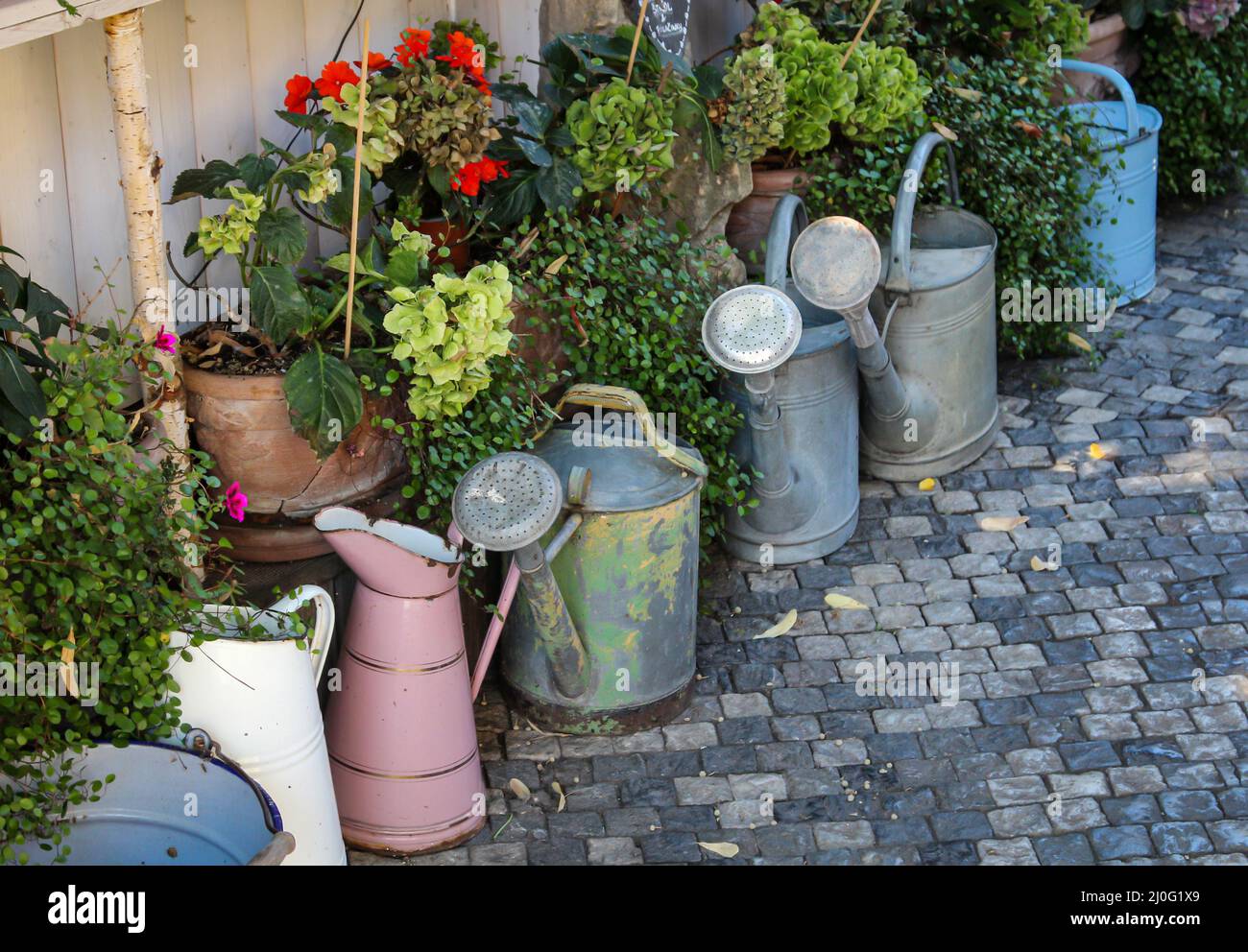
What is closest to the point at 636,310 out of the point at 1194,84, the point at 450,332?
the point at 450,332

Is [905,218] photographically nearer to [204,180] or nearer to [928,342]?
[928,342]

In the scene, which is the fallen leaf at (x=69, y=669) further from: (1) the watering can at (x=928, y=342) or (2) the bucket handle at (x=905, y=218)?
(2) the bucket handle at (x=905, y=218)

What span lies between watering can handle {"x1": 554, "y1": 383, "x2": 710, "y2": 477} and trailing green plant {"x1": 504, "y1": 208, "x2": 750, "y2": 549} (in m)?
0.22

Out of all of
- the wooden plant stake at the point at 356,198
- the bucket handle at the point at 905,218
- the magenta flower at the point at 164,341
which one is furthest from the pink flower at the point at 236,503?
the bucket handle at the point at 905,218

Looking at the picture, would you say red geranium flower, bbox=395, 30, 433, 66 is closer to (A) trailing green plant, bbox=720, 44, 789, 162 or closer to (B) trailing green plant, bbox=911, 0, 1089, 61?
(A) trailing green plant, bbox=720, 44, 789, 162

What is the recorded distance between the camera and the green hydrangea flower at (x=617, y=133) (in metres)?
4.38

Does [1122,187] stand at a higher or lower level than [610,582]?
higher

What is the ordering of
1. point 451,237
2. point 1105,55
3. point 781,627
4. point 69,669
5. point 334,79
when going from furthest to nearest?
point 1105,55 → point 781,627 → point 451,237 → point 334,79 → point 69,669

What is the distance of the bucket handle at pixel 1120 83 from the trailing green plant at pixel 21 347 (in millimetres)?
4197

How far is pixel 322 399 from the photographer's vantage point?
3656 millimetres

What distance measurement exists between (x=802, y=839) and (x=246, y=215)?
2.09 m

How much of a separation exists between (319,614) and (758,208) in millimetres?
2415

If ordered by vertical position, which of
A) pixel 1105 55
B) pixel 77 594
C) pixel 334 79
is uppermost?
pixel 1105 55

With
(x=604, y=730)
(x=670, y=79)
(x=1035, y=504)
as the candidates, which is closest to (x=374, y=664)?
(x=604, y=730)
